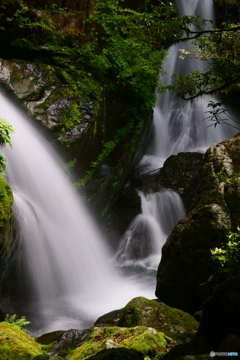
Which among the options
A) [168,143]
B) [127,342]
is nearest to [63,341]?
[127,342]

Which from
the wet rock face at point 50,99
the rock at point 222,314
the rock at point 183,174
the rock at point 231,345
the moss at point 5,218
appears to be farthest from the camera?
the rock at point 183,174

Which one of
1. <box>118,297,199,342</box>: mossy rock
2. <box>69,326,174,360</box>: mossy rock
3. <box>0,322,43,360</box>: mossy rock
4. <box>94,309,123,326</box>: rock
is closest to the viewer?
<box>0,322,43,360</box>: mossy rock

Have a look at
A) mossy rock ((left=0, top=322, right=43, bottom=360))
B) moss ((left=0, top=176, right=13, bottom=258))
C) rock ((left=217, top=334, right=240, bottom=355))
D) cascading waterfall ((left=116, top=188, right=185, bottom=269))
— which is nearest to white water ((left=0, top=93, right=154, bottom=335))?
moss ((left=0, top=176, right=13, bottom=258))

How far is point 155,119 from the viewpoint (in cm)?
1708

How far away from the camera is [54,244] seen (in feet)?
27.0

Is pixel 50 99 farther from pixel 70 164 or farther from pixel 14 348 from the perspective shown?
pixel 14 348

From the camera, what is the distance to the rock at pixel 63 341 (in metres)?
4.78

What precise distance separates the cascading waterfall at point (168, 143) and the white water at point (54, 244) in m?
1.93

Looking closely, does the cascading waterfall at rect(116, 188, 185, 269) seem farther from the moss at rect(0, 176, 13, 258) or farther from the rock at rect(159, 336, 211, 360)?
the rock at rect(159, 336, 211, 360)

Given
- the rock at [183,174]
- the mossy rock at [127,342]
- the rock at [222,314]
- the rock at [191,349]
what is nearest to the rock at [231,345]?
the rock at [222,314]

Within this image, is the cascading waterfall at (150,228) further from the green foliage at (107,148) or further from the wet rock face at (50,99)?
the wet rock face at (50,99)

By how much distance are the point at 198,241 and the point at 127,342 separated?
2.65 meters

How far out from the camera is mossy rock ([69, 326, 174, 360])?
3.50 meters

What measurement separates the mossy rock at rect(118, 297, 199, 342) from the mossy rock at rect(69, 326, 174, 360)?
69 centimetres
